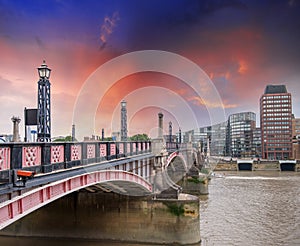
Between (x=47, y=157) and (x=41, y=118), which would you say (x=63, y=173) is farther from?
(x=41, y=118)

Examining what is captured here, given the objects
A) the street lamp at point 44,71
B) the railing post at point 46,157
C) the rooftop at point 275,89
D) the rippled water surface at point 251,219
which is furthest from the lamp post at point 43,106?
the rooftop at point 275,89

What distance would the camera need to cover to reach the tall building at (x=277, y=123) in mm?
108812

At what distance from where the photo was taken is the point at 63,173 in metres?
9.00

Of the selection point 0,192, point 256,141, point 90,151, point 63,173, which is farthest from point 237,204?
point 256,141

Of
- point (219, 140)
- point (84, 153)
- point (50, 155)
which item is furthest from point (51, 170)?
point (219, 140)

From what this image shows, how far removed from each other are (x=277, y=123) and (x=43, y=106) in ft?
356

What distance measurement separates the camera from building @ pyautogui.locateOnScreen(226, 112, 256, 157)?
438 feet

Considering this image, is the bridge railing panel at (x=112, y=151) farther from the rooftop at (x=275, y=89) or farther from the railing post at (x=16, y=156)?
the rooftop at (x=275, y=89)

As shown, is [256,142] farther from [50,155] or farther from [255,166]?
[50,155]

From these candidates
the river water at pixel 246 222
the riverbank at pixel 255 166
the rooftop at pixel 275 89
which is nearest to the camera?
the river water at pixel 246 222

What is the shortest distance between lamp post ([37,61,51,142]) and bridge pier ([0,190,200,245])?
33.4 ft

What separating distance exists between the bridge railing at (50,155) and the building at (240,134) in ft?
404

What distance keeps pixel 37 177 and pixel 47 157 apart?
67cm

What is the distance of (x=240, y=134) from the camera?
138125mm
